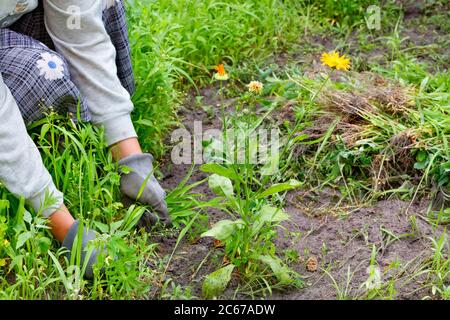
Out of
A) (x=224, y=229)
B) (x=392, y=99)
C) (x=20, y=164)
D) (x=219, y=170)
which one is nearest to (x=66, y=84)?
(x=20, y=164)

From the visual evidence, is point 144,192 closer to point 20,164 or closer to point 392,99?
point 20,164

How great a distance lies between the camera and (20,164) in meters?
2.41

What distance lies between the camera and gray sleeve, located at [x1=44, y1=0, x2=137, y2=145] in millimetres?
2752

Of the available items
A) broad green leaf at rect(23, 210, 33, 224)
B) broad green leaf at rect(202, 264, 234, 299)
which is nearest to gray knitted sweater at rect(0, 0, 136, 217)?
broad green leaf at rect(23, 210, 33, 224)

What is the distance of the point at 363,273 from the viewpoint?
255 centimetres

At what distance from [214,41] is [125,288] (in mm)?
1776

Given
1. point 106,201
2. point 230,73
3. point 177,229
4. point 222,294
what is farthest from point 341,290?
point 230,73

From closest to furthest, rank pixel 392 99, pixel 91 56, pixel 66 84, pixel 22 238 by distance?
pixel 22 238 → pixel 66 84 → pixel 91 56 → pixel 392 99

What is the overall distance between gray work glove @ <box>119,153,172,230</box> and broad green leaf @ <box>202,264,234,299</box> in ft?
1.16

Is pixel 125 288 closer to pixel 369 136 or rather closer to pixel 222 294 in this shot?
pixel 222 294

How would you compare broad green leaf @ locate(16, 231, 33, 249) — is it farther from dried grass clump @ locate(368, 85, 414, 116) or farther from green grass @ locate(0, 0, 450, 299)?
dried grass clump @ locate(368, 85, 414, 116)

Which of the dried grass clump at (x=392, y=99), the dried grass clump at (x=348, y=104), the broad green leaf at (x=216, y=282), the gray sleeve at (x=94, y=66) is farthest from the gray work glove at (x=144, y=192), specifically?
the dried grass clump at (x=392, y=99)

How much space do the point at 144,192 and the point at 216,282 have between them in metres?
0.43
